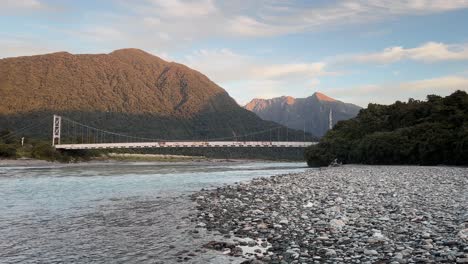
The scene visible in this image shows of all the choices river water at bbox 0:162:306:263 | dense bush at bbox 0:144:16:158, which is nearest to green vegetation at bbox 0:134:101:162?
dense bush at bbox 0:144:16:158

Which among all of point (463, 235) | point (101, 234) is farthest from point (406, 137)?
point (101, 234)

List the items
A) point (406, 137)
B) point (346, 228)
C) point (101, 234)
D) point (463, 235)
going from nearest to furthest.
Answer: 1. point (463, 235)
2. point (346, 228)
3. point (101, 234)
4. point (406, 137)

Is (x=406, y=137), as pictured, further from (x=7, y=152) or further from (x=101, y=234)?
(x=7, y=152)

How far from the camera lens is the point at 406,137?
2068 inches

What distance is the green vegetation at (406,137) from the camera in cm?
4603

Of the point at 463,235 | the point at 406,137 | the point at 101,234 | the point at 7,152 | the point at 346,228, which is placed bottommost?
the point at 101,234

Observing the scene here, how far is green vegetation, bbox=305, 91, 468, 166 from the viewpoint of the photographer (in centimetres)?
4603

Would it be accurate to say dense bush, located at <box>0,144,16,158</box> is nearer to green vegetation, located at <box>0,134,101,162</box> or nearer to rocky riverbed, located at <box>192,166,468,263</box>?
green vegetation, located at <box>0,134,101,162</box>

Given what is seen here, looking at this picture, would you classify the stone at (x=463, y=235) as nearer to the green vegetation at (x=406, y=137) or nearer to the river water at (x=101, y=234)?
the river water at (x=101, y=234)

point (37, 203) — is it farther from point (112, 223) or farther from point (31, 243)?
point (31, 243)

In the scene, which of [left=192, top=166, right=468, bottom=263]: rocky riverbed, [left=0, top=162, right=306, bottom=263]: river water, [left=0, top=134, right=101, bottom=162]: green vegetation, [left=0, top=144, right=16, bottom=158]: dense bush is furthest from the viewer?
[left=0, top=134, right=101, bottom=162]: green vegetation

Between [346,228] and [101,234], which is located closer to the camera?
[346,228]

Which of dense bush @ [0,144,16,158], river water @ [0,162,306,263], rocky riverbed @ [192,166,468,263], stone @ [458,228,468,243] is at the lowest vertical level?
river water @ [0,162,306,263]

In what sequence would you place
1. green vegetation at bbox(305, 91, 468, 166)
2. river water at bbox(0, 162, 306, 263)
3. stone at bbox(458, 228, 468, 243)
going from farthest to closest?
1. green vegetation at bbox(305, 91, 468, 166)
2. river water at bbox(0, 162, 306, 263)
3. stone at bbox(458, 228, 468, 243)
